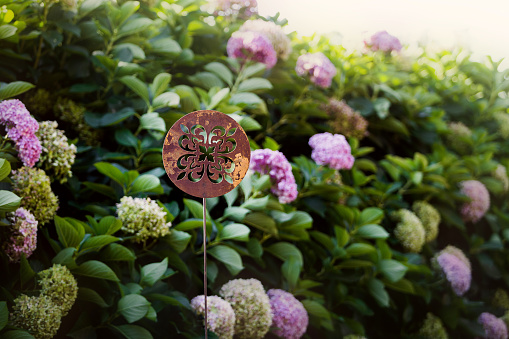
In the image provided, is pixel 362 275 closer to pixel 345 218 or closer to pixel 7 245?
pixel 345 218

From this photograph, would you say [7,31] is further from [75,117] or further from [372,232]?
[372,232]

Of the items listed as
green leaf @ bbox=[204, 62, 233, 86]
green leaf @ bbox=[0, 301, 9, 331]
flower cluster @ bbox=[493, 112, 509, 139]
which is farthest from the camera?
flower cluster @ bbox=[493, 112, 509, 139]

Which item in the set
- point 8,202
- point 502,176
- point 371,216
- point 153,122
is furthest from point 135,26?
point 502,176

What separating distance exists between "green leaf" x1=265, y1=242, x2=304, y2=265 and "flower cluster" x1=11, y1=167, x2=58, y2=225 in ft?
1.89

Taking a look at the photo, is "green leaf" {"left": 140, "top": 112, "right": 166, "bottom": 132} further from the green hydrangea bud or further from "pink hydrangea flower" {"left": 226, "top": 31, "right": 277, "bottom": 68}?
the green hydrangea bud

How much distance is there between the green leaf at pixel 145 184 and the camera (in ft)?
3.27

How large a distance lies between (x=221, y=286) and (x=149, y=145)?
40cm

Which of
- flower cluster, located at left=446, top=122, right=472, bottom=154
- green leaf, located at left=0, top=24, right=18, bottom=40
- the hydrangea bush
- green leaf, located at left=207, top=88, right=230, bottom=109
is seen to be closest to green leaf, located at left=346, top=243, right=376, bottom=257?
the hydrangea bush

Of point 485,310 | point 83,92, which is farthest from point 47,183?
point 485,310

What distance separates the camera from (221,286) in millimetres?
1138

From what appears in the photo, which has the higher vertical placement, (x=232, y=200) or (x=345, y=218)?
(x=232, y=200)

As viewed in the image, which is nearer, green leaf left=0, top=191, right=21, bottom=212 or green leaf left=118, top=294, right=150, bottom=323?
green leaf left=0, top=191, right=21, bottom=212

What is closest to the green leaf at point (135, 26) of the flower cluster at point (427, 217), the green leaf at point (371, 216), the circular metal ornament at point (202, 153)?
the circular metal ornament at point (202, 153)

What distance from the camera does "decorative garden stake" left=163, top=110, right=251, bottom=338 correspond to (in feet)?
2.78
